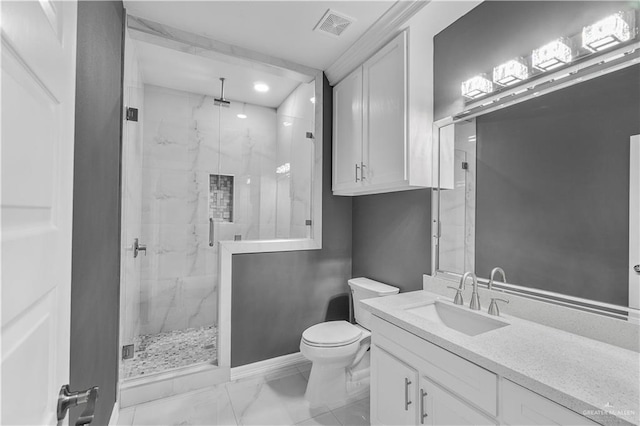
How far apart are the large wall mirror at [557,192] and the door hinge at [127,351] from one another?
227 cm

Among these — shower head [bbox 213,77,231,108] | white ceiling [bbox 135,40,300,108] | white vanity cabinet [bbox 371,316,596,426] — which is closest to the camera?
white vanity cabinet [bbox 371,316,596,426]

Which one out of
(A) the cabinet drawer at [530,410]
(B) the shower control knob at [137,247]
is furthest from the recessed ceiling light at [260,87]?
(A) the cabinet drawer at [530,410]

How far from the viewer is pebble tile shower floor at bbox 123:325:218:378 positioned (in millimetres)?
2254

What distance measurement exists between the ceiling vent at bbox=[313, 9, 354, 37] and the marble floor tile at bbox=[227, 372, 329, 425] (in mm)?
2579

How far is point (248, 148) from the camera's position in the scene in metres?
2.72

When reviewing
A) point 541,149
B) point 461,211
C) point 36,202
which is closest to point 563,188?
point 541,149

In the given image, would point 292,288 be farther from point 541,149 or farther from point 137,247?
point 541,149

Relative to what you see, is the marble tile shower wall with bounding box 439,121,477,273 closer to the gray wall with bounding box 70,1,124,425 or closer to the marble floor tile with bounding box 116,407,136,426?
the gray wall with bounding box 70,1,124,425

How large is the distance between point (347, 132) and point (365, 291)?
1.31m

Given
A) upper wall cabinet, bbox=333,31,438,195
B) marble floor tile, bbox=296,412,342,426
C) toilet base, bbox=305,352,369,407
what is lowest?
marble floor tile, bbox=296,412,342,426

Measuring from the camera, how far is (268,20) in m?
1.96

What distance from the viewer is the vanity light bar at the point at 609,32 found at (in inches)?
46.2

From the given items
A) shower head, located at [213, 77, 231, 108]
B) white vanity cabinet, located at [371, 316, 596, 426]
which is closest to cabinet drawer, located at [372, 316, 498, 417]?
white vanity cabinet, located at [371, 316, 596, 426]

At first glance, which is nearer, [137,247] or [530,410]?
[530,410]
